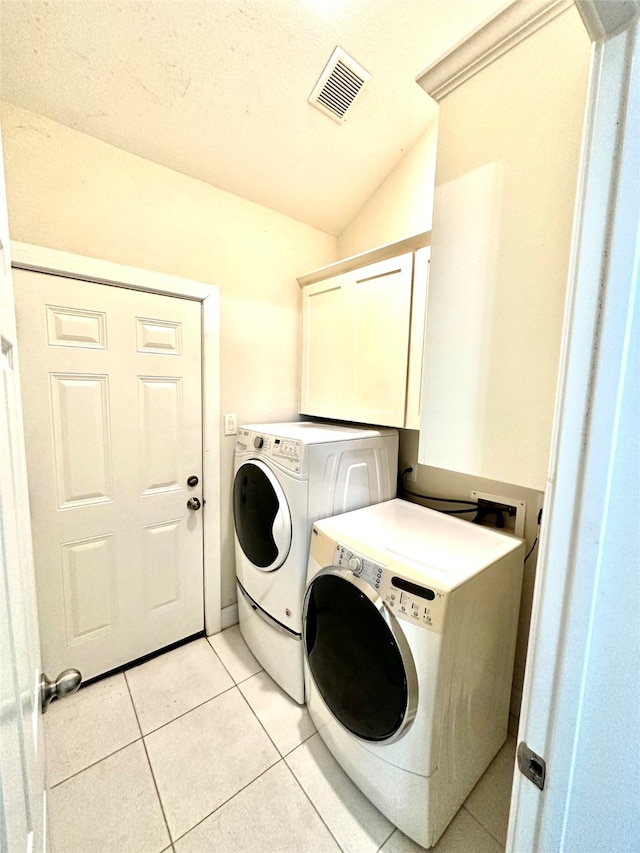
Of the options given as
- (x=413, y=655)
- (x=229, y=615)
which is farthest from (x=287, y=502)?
(x=229, y=615)

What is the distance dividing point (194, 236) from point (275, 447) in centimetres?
118

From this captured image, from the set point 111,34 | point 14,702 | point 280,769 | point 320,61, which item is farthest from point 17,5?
point 280,769

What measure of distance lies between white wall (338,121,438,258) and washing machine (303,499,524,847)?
1370mm

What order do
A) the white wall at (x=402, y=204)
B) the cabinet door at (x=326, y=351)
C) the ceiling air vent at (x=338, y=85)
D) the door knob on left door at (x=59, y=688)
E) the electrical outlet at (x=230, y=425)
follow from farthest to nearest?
the electrical outlet at (x=230, y=425) → the cabinet door at (x=326, y=351) → the white wall at (x=402, y=204) → the ceiling air vent at (x=338, y=85) → the door knob on left door at (x=59, y=688)

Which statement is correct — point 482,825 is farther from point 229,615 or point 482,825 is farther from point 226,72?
point 226,72

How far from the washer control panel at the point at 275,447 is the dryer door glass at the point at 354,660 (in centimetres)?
48

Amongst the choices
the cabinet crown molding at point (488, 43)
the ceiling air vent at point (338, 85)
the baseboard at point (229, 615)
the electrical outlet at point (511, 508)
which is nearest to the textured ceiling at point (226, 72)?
the ceiling air vent at point (338, 85)

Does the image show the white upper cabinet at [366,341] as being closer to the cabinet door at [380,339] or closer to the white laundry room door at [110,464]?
the cabinet door at [380,339]

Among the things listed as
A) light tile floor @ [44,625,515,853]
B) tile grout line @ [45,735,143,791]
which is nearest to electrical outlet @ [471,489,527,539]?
light tile floor @ [44,625,515,853]

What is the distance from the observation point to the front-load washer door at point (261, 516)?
1444 mm

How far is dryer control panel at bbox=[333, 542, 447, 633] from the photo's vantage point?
894 mm

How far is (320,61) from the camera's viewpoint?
4.29 feet

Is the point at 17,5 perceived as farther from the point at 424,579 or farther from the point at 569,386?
the point at 424,579

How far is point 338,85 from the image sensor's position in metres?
1.39
